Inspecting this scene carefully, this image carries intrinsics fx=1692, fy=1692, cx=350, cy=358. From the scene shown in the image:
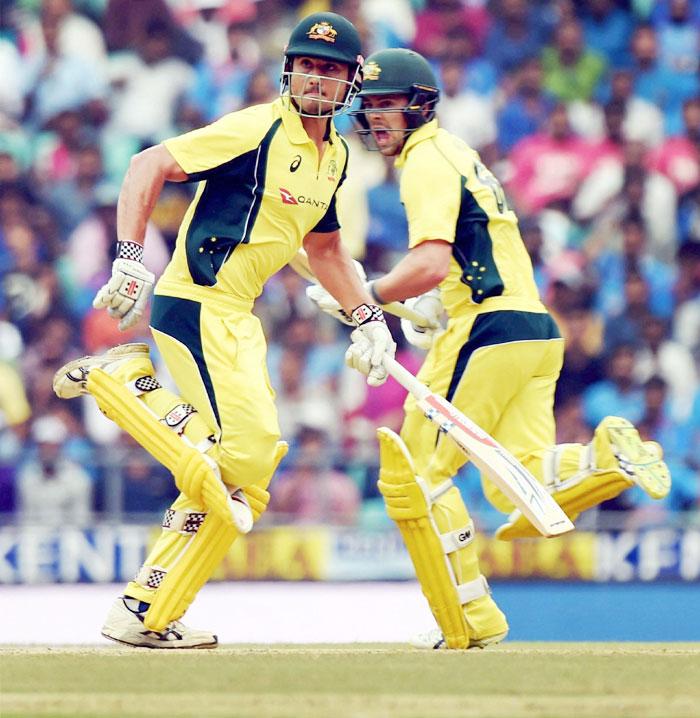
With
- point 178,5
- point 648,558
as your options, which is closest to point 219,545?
point 648,558

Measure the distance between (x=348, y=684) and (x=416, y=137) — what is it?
2696mm

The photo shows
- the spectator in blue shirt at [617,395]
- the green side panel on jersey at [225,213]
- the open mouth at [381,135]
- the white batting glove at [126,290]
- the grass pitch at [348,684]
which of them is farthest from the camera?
the spectator in blue shirt at [617,395]

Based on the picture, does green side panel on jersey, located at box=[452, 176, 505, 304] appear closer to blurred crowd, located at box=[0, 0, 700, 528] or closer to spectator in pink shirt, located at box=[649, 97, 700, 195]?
blurred crowd, located at box=[0, 0, 700, 528]

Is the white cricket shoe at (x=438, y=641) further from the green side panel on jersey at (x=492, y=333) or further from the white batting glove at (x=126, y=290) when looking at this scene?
the white batting glove at (x=126, y=290)

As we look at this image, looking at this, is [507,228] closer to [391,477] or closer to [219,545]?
[391,477]

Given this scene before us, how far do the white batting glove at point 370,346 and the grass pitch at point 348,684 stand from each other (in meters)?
1.07

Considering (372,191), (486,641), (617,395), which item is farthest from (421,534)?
(372,191)

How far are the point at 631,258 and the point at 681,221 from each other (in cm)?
61

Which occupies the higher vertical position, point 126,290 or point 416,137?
point 416,137

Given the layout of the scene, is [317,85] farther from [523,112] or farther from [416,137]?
[523,112]

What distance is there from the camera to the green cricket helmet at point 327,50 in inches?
246

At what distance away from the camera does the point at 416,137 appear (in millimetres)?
6988

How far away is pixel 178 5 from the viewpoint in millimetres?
12523

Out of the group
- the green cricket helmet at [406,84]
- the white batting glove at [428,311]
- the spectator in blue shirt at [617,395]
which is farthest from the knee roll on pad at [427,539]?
the spectator in blue shirt at [617,395]
